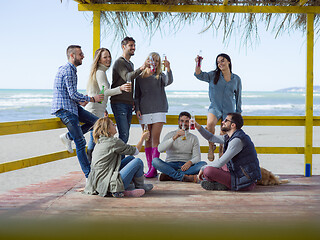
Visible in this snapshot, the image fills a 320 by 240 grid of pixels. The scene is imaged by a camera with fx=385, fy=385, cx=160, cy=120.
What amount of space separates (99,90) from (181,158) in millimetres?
1255

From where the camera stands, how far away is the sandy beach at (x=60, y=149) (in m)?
11.9

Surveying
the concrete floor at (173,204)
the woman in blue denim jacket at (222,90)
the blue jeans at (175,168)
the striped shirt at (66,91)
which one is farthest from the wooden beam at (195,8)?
the concrete floor at (173,204)

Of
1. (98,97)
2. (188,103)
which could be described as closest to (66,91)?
(98,97)

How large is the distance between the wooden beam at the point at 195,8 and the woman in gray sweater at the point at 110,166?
193 centimetres

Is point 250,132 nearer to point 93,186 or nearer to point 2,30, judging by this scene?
point 93,186

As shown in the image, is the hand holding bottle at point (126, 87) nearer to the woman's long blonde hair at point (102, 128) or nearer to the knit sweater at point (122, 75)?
the knit sweater at point (122, 75)

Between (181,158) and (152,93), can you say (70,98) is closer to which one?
(152,93)

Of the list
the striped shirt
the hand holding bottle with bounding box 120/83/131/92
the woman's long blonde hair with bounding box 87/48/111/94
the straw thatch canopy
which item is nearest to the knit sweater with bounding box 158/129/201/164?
the hand holding bottle with bounding box 120/83/131/92

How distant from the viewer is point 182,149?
4.59m

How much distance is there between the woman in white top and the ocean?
19.6 meters

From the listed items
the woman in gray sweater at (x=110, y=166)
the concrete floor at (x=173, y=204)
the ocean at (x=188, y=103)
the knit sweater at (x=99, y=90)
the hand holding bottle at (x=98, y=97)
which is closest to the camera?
the concrete floor at (x=173, y=204)

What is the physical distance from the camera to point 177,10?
5035mm

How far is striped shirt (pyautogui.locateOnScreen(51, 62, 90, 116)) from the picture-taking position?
398 centimetres

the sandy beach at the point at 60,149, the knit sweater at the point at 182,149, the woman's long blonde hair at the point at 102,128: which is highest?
the woman's long blonde hair at the point at 102,128
